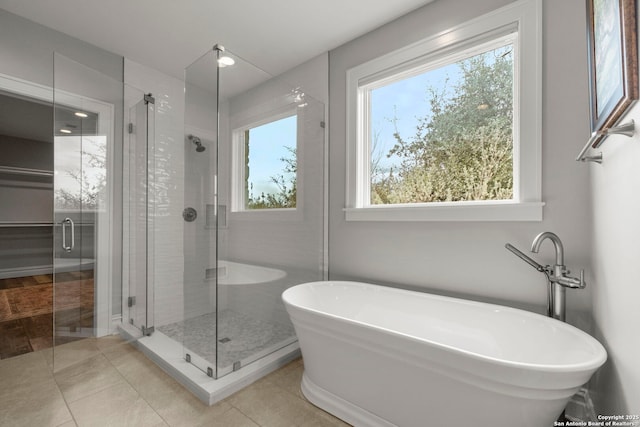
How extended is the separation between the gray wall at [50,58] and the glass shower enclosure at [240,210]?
0.92 meters

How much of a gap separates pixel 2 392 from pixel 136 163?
182cm

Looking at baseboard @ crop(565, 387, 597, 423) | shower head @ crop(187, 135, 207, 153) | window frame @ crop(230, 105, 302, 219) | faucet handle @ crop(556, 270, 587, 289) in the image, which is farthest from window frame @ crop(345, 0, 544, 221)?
shower head @ crop(187, 135, 207, 153)

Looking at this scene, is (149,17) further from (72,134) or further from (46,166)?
(46,166)

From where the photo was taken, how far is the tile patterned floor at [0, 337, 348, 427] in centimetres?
154

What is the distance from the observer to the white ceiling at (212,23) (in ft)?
6.91

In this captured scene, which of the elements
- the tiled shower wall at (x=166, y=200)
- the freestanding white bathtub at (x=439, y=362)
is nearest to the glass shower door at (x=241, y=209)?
the tiled shower wall at (x=166, y=200)

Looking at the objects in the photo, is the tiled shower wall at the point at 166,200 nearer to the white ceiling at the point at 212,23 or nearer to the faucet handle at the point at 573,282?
the white ceiling at the point at 212,23

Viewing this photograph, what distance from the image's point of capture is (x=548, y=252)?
64.9 inches

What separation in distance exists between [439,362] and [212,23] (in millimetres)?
2752

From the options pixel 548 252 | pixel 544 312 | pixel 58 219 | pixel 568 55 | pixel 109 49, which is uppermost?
pixel 109 49

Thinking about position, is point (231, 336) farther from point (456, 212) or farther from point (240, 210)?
point (456, 212)

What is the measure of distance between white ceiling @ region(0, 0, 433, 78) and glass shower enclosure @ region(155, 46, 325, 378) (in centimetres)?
51

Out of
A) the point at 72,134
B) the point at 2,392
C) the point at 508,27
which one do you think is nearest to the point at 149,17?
the point at 72,134

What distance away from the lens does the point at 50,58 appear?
237 centimetres
